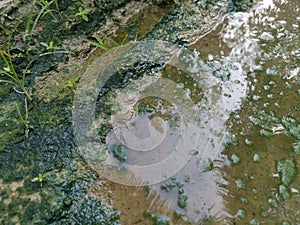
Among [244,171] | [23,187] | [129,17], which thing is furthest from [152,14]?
[23,187]

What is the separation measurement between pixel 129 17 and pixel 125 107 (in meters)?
0.62

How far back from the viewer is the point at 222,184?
1545mm

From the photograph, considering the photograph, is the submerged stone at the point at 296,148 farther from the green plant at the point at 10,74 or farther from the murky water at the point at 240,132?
the green plant at the point at 10,74

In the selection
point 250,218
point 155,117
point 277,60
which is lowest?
point 250,218

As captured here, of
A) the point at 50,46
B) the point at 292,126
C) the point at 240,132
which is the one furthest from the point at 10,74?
the point at 292,126

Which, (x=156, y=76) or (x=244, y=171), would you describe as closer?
(x=244, y=171)

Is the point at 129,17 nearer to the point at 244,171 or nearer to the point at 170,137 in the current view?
the point at 170,137

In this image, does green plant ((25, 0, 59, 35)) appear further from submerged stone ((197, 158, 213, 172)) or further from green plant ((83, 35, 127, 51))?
submerged stone ((197, 158, 213, 172))

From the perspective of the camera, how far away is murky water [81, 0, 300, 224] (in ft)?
4.89

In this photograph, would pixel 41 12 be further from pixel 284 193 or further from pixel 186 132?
pixel 284 193

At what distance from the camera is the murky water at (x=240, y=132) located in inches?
58.7

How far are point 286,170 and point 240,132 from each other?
0.83 feet

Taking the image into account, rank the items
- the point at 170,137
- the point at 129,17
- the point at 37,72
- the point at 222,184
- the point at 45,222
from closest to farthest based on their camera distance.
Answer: the point at 45,222, the point at 222,184, the point at 170,137, the point at 37,72, the point at 129,17

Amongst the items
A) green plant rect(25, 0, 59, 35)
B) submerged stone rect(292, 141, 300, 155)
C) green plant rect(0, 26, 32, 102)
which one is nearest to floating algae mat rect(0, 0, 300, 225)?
submerged stone rect(292, 141, 300, 155)
